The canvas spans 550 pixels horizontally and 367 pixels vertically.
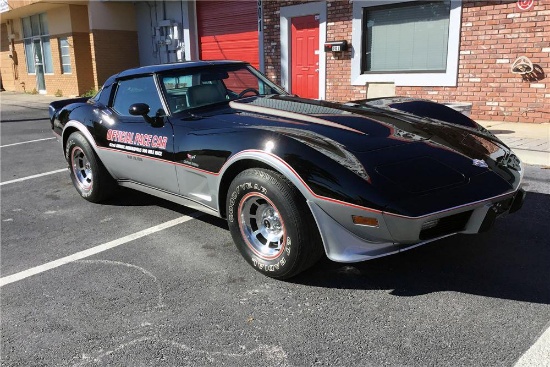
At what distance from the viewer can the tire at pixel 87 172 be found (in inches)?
183

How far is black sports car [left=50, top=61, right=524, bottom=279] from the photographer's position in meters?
2.66

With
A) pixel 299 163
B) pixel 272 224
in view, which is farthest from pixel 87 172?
pixel 299 163

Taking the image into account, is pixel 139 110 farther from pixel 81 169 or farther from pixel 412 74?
pixel 412 74

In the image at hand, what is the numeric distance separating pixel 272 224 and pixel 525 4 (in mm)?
7110

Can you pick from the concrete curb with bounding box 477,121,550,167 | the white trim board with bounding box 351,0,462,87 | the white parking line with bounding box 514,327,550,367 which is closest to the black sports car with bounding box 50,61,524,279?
the white parking line with bounding box 514,327,550,367

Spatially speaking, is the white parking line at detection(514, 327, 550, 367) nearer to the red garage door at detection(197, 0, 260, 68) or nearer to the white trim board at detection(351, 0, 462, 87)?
the white trim board at detection(351, 0, 462, 87)

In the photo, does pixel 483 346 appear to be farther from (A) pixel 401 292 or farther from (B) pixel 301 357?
(B) pixel 301 357

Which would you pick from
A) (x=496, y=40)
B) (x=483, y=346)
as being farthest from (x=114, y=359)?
(x=496, y=40)

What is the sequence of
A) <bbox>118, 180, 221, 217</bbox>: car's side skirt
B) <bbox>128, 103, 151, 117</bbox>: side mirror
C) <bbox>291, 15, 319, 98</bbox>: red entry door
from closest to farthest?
<bbox>118, 180, 221, 217</bbox>: car's side skirt, <bbox>128, 103, 151, 117</bbox>: side mirror, <bbox>291, 15, 319, 98</bbox>: red entry door

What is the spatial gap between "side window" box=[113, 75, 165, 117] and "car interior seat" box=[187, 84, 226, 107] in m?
0.27

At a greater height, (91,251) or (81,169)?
(81,169)

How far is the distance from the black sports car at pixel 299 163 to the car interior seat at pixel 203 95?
A: 0.01 m

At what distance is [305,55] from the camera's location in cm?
1141

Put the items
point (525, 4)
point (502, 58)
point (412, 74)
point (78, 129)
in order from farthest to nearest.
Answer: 1. point (412, 74)
2. point (502, 58)
3. point (525, 4)
4. point (78, 129)
